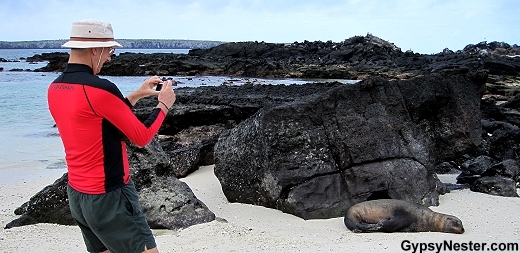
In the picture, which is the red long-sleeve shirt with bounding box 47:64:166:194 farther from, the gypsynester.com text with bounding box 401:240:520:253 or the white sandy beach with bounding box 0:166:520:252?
the gypsynester.com text with bounding box 401:240:520:253

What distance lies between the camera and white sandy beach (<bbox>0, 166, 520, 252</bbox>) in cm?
493

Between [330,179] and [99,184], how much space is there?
3.91m

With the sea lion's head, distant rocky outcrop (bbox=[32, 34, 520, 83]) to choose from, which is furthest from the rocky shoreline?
distant rocky outcrop (bbox=[32, 34, 520, 83])

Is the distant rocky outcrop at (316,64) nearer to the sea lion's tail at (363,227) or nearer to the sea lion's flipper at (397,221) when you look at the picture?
the sea lion's flipper at (397,221)

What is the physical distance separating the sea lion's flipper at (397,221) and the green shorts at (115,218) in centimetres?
317

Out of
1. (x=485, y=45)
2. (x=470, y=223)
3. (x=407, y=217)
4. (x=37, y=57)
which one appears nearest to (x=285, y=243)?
(x=407, y=217)

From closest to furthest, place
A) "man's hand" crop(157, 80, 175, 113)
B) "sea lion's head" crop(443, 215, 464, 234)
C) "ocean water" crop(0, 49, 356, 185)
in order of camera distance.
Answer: "man's hand" crop(157, 80, 175, 113) → "sea lion's head" crop(443, 215, 464, 234) → "ocean water" crop(0, 49, 356, 185)

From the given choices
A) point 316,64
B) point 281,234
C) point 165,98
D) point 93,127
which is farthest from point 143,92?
point 316,64

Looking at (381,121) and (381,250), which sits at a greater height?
(381,121)

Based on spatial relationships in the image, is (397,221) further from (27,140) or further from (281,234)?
(27,140)

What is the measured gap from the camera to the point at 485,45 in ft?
277

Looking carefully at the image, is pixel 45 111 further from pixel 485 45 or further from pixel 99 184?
pixel 485 45

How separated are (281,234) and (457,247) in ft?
5.40

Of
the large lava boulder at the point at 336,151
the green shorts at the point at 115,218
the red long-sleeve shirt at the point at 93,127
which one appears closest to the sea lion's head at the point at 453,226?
the large lava boulder at the point at 336,151
